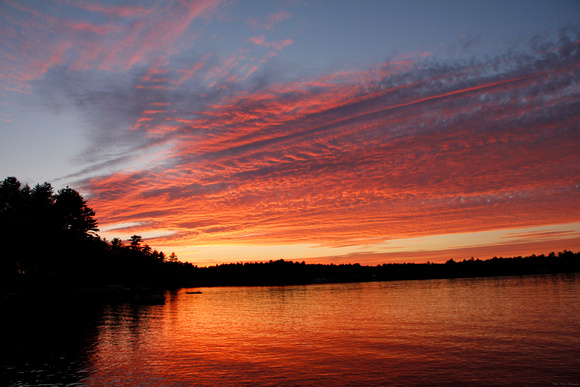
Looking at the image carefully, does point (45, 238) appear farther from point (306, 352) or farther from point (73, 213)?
point (306, 352)

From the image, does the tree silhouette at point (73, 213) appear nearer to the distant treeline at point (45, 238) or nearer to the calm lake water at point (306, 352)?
the distant treeline at point (45, 238)

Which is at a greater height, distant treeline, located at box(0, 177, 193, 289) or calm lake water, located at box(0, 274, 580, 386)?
distant treeline, located at box(0, 177, 193, 289)

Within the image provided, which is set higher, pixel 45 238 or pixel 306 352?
pixel 45 238

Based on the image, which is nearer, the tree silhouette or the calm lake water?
the calm lake water

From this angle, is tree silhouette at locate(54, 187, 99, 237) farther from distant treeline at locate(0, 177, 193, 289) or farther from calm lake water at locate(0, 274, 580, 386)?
calm lake water at locate(0, 274, 580, 386)

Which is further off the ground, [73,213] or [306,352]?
[73,213]

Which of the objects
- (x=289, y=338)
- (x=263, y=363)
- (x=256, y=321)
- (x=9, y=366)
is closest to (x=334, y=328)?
(x=289, y=338)

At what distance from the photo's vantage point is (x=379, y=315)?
225 feet

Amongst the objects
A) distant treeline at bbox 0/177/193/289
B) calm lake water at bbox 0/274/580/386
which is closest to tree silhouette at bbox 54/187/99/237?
distant treeline at bbox 0/177/193/289

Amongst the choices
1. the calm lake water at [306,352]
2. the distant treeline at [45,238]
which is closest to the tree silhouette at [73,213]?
the distant treeline at [45,238]

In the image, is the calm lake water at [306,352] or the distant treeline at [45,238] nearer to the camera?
the calm lake water at [306,352]

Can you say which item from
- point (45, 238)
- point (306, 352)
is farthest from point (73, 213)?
point (306, 352)

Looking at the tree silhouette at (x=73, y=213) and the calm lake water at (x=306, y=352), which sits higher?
the tree silhouette at (x=73, y=213)

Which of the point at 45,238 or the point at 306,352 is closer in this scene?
the point at 306,352
